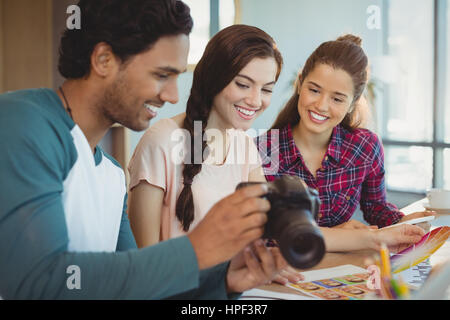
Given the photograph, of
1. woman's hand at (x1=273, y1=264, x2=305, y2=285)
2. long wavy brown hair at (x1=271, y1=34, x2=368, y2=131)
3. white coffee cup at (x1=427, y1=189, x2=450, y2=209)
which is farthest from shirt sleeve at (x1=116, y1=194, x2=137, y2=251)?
white coffee cup at (x1=427, y1=189, x2=450, y2=209)

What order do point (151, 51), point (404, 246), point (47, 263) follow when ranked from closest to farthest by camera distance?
point (47, 263)
point (151, 51)
point (404, 246)

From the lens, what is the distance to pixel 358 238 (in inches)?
56.5

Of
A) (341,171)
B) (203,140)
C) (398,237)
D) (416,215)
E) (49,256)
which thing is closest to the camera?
(49,256)

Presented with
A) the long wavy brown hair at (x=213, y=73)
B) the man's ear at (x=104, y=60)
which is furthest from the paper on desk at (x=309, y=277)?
the man's ear at (x=104, y=60)

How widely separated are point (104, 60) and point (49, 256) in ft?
1.36

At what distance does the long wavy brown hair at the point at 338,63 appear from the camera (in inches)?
70.9

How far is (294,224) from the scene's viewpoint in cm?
73

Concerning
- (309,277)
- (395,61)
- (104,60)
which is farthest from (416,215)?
(395,61)

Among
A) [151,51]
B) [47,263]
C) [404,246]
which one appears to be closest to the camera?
[47,263]

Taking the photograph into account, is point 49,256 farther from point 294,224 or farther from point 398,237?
point 398,237

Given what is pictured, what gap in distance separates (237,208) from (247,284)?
0.93 feet

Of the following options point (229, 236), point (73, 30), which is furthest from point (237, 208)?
point (73, 30)

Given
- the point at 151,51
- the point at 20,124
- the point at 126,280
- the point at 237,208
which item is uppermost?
the point at 151,51

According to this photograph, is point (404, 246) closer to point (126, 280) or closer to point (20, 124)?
point (126, 280)
